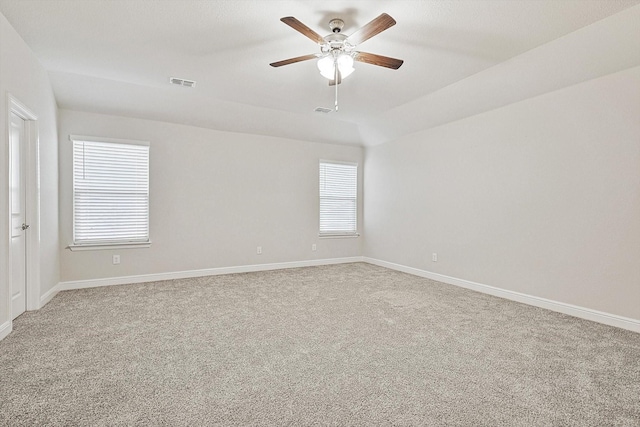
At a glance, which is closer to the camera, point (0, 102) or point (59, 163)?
point (0, 102)

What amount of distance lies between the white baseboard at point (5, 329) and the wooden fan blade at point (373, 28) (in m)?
3.74

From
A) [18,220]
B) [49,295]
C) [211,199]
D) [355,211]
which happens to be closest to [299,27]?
[18,220]

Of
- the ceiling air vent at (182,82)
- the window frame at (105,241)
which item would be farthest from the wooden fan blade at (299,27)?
the window frame at (105,241)

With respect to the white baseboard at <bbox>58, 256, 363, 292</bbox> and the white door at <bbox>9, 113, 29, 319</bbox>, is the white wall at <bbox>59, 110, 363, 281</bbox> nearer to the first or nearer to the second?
the white baseboard at <bbox>58, 256, 363, 292</bbox>

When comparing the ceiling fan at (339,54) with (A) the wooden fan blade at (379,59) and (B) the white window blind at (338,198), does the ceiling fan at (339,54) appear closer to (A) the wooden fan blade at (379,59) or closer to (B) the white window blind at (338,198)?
(A) the wooden fan blade at (379,59)

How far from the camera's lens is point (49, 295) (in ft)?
12.9

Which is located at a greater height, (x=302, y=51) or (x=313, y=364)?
(x=302, y=51)

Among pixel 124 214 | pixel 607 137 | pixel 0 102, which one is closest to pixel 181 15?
pixel 0 102

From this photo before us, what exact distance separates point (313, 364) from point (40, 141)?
3.85m

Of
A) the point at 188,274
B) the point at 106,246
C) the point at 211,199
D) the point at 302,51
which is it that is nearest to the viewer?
the point at 302,51

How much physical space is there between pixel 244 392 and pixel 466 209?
3.91 metres

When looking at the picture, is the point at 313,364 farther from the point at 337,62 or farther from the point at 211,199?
the point at 211,199

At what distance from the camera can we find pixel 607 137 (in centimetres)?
318

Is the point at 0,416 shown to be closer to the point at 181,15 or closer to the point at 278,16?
the point at 181,15
